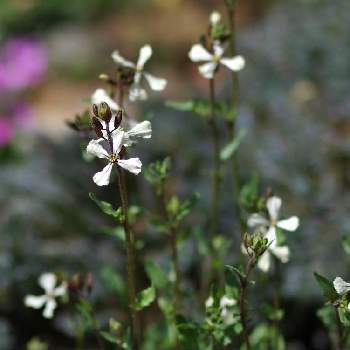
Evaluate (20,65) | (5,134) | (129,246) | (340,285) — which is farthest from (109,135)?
(20,65)

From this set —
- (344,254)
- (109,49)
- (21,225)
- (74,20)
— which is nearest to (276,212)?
(344,254)

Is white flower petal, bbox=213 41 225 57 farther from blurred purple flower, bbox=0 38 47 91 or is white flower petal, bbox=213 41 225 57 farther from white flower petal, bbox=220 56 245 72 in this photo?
blurred purple flower, bbox=0 38 47 91

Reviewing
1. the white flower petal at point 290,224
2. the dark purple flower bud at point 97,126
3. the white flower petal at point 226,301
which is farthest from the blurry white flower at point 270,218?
the dark purple flower bud at point 97,126

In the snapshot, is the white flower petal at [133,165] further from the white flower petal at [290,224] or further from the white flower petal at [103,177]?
the white flower petal at [290,224]

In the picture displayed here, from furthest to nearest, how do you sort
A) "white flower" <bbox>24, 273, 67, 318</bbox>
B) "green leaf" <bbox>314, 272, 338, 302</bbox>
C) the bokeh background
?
the bokeh background < "white flower" <bbox>24, 273, 67, 318</bbox> < "green leaf" <bbox>314, 272, 338, 302</bbox>

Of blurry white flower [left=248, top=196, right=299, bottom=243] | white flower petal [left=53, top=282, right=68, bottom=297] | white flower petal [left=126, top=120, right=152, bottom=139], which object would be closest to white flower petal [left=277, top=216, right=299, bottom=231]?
blurry white flower [left=248, top=196, right=299, bottom=243]
